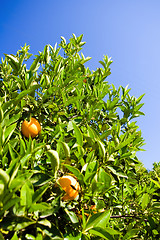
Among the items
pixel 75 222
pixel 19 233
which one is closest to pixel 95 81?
pixel 75 222

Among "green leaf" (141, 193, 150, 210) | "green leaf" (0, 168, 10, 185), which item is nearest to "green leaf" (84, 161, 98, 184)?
"green leaf" (0, 168, 10, 185)

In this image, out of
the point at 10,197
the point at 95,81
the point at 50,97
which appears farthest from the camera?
the point at 95,81

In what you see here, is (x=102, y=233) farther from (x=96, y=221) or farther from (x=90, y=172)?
(x=90, y=172)

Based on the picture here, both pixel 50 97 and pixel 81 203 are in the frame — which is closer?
pixel 81 203

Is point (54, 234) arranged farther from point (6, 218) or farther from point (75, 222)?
point (6, 218)

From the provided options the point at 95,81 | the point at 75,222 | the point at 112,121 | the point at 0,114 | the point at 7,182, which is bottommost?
the point at 75,222

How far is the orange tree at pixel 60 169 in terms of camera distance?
92 centimetres

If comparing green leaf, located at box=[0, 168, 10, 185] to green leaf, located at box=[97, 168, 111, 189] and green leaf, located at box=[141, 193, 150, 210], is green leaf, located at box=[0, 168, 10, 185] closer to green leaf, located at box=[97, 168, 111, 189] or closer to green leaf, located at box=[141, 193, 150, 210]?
green leaf, located at box=[97, 168, 111, 189]

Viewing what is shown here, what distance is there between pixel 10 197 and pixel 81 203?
613 millimetres

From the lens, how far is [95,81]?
2.54 m

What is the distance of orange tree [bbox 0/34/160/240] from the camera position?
917 millimetres

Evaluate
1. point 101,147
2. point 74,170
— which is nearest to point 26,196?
point 74,170

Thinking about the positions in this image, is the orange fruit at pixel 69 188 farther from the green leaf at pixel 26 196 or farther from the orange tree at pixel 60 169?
the green leaf at pixel 26 196

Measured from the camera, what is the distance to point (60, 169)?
1304 millimetres
